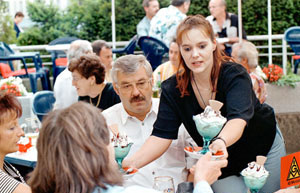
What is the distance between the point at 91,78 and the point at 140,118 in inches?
58.9

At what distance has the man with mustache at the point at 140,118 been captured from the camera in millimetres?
3006

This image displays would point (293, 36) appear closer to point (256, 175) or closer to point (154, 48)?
point (154, 48)

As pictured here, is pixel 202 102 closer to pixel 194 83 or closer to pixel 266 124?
pixel 194 83

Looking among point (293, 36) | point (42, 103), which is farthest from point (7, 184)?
point (293, 36)

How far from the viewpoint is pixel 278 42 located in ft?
31.6

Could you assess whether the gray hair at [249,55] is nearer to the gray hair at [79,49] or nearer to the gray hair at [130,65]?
the gray hair at [79,49]

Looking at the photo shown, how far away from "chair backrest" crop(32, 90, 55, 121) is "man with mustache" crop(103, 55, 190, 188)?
6.65 ft

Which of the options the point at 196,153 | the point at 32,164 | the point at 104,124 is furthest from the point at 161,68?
the point at 104,124

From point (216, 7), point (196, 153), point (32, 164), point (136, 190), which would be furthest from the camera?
point (216, 7)

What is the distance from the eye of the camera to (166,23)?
271 inches

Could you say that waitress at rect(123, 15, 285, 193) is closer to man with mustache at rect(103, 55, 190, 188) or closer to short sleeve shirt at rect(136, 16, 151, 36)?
man with mustache at rect(103, 55, 190, 188)

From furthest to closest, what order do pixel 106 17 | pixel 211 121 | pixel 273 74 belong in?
pixel 106 17 → pixel 273 74 → pixel 211 121

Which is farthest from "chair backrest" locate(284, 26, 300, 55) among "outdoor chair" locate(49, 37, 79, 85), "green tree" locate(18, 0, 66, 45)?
"green tree" locate(18, 0, 66, 45)

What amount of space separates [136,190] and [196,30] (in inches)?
42.3
